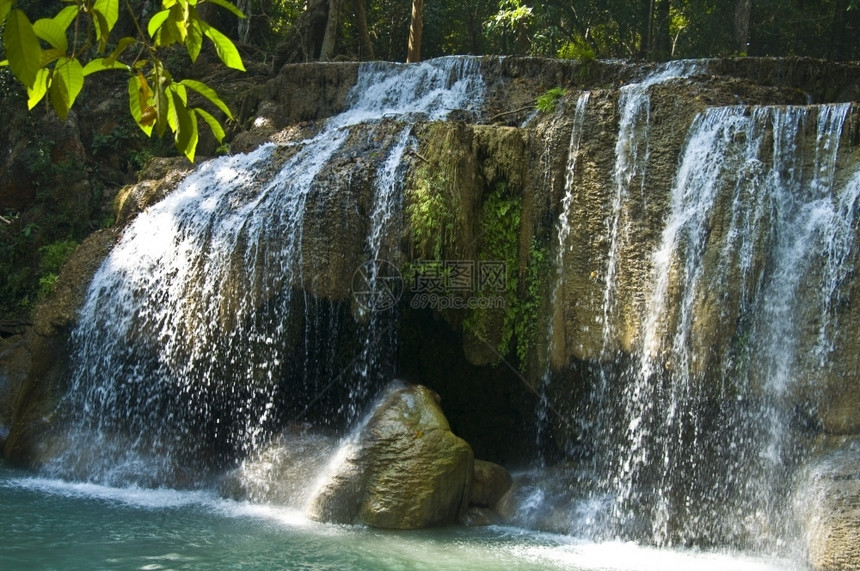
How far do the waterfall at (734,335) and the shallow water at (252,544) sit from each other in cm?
60

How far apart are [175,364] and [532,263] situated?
4.24 m

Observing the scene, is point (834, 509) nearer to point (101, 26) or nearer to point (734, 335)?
point (734, 335)

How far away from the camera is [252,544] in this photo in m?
7.31

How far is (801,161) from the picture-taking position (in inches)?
325

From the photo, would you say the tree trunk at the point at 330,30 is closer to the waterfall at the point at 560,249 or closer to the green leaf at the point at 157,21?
the waterfall at the point at 560,249

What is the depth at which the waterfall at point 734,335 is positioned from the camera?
771 cm

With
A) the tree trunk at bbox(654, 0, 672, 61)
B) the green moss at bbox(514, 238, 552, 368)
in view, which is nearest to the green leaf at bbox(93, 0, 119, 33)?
the green moss at bbox(514, 238, 552, 368)

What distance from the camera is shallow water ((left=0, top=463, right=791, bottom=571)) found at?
22.4 ft

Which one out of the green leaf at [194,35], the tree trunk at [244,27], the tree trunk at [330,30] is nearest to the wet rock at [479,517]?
the green leaf at [194,35]

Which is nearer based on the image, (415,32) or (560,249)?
(560,249)

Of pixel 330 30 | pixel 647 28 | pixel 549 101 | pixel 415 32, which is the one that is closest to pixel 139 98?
pixel 549 101

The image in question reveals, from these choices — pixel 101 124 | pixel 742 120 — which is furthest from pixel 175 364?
pixel 101 124

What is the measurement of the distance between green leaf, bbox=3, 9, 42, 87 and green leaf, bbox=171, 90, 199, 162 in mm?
489

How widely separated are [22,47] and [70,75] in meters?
0.29
